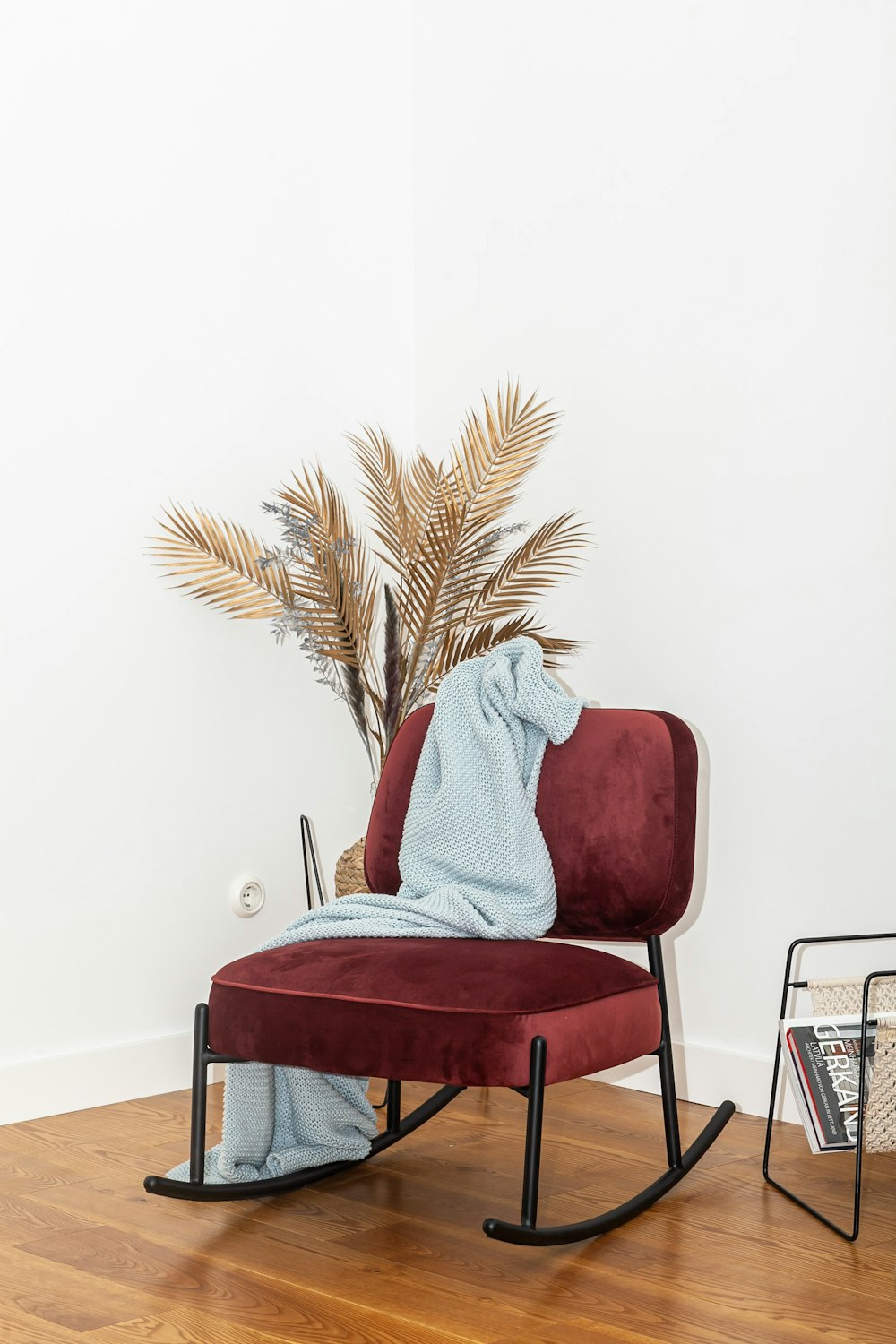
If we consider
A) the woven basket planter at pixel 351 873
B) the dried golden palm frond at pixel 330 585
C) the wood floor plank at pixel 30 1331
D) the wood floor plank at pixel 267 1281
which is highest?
A: the dried golden palm frond at pixel 330 585

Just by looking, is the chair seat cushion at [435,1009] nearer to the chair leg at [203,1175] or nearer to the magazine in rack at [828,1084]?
the chair leg at [203,1175]

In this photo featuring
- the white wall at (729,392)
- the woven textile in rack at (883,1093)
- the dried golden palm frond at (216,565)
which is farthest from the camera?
the dried golden palm frond at (216,565)

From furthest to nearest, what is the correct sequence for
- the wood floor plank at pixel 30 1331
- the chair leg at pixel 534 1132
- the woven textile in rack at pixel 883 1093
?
the woven textile in rack at pixel 883 1093
the chair leg at pixel 534 1132
the wood floor plank at pixel 30 1331

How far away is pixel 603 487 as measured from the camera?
2.94 m

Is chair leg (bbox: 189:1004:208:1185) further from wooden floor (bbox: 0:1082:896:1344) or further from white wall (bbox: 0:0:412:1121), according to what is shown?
white wall (bbox: 0:0:412:1121)

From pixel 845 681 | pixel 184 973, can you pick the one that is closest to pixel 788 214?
pixel 845 681

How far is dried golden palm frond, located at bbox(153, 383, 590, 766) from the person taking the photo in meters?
2.82

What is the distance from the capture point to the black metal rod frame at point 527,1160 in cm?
174

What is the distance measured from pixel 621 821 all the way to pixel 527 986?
422 mm

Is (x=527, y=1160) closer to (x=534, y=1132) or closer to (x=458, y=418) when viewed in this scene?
(x=534, y=1132)

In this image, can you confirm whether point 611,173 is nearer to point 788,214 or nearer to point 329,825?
point 788,214

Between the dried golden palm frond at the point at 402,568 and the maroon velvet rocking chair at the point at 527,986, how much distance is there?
50cm

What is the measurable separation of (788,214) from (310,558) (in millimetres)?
1192

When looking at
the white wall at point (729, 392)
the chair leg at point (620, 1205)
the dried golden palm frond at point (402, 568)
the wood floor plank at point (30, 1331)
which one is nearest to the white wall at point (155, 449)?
the dried golden palm frond at point (402, 568)
